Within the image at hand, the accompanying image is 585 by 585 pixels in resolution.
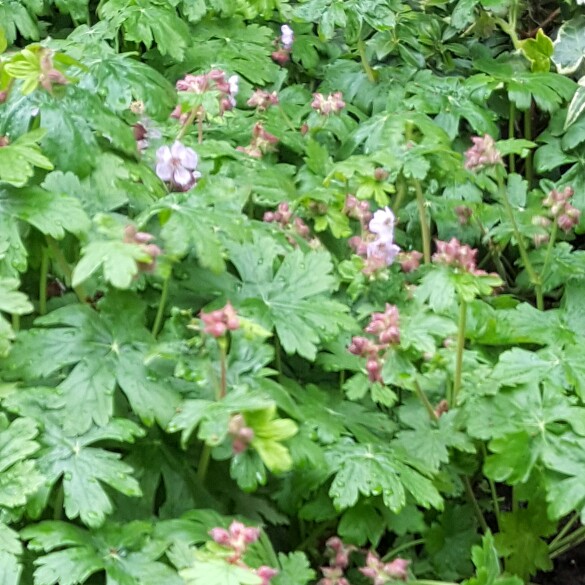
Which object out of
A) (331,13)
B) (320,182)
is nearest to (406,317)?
(320,182)

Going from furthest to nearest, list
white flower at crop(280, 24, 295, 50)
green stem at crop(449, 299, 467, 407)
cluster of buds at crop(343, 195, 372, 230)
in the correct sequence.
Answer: white flower at crop(280, 24, 295, 50) < cluster of buds at crop(343, 195, 372, 230) < green stem at crop(449, 299, 467, 407)

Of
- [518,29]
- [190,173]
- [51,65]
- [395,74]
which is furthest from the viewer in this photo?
[518,29]

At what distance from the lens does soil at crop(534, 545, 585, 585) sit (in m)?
1.56

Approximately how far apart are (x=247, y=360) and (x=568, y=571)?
0.94 m

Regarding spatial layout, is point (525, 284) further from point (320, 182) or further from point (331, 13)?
point (331, 13)

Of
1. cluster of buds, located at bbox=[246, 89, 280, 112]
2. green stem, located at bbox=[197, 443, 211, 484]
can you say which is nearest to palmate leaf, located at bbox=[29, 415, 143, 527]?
green stem, located at bbox=[197, 443, 211, 484]

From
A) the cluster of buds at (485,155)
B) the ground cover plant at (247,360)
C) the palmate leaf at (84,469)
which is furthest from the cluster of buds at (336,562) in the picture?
the cluster of buds at (485,155)

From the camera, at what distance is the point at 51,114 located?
1118 mm

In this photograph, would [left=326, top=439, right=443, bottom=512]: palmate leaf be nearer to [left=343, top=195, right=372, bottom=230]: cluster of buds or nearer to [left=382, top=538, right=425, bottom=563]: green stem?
[left=382, top=538, right=425, bottom=563]: green stem

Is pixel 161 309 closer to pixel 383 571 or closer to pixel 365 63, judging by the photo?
pixel 383 571

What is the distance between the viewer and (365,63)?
7.27 ft

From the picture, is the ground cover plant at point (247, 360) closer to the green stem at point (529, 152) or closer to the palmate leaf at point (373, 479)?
the palmate leaf at point (373, 479)

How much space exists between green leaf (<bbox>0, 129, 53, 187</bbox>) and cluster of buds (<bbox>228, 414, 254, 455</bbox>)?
43 cm

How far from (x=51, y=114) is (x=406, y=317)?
585 millimetres
